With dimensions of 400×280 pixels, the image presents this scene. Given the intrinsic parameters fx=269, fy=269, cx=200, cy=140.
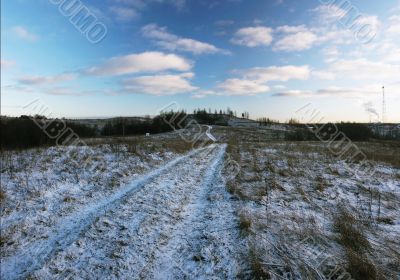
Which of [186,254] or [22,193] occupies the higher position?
[22,193]

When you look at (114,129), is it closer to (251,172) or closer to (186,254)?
(251,172)

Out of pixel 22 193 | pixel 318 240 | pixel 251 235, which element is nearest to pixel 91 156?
pixel 22 193

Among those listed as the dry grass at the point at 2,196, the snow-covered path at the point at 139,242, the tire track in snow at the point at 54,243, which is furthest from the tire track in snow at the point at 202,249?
the dry grass at the point at 2,196

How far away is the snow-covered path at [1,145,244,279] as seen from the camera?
5.27m

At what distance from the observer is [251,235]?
6566 millimetres

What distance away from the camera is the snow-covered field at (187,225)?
209 inches

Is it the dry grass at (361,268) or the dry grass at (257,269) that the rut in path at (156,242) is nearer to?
the dry grass at (257,269)

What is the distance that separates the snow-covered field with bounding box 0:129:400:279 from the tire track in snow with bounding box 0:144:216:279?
0.03 meters

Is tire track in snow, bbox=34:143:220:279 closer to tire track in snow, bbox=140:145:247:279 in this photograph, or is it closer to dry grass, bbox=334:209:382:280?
tire track in snow, bbox=140:145:247:279

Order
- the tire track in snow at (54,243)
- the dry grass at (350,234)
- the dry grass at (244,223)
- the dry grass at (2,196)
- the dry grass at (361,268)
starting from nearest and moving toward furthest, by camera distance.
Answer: the dry grass at (361,268) < the tire track in snow at (54,243) < the dry grass at (350,234) < the dry grass at (244,223) < the dry grass at (2,196)

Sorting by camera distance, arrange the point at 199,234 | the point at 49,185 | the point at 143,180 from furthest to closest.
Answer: the point at 143,180 → the point at 49,185 → the point at 199,234

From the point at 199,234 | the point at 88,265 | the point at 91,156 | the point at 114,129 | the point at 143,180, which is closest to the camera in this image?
the point at 88,265

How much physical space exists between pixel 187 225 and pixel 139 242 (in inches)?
60.0

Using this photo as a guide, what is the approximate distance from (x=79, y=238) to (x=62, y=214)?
1.81 meters
